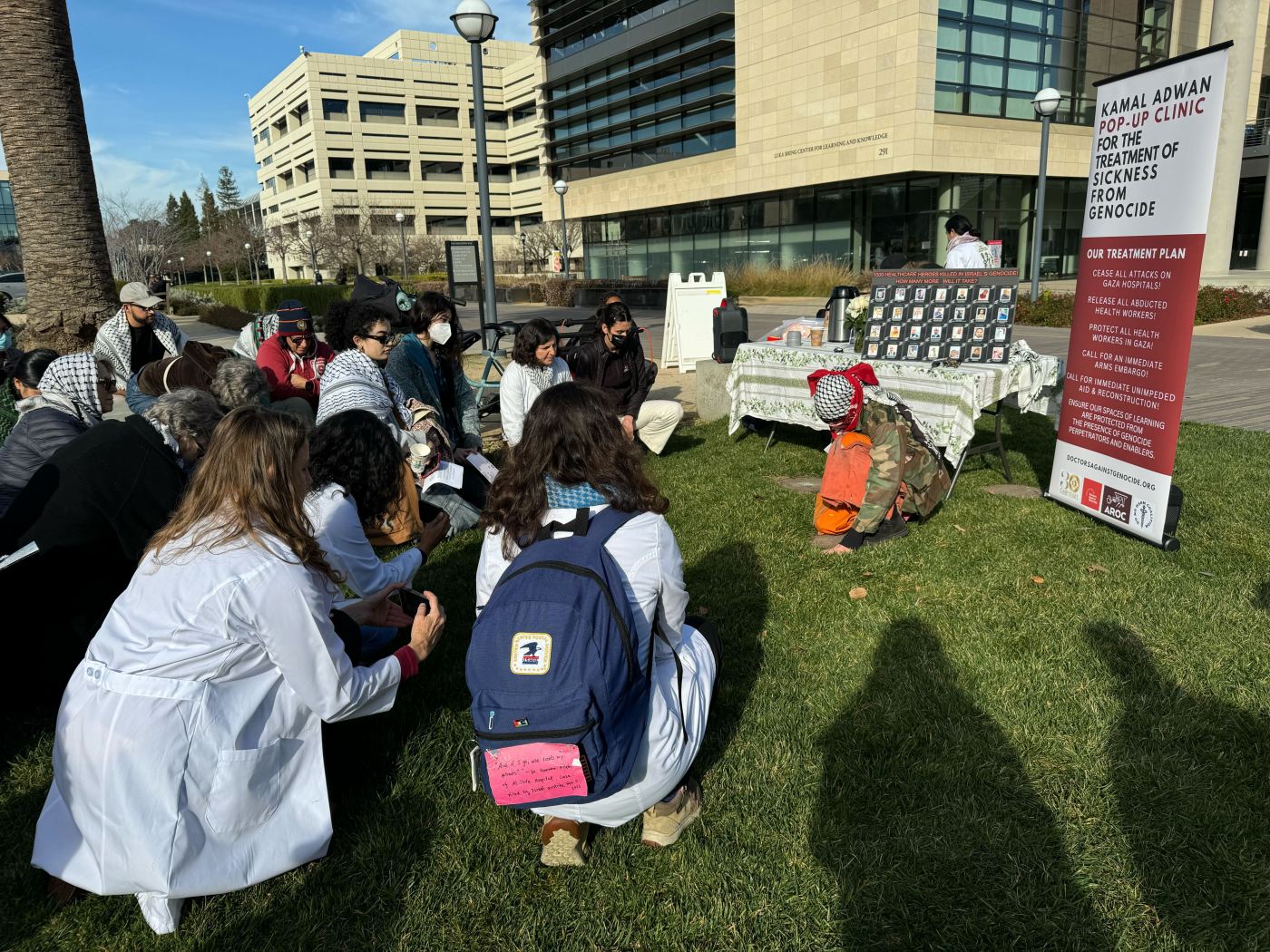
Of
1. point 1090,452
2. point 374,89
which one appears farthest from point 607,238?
point 1090,452

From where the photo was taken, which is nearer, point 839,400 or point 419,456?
point 839,400

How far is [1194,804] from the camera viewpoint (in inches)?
106

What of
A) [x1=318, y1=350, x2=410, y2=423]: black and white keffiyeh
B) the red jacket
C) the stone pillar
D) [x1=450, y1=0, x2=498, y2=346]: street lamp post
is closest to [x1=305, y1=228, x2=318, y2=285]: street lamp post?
the stone pillar

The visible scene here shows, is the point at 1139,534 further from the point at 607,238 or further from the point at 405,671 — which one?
the point at 607,238

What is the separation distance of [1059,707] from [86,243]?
9.26m

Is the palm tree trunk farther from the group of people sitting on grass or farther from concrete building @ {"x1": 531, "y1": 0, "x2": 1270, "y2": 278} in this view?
concrete building @ {"x1": 531, "y1": 0, "x2": 1270, "y2": 278}

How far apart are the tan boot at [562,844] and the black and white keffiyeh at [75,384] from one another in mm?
3375

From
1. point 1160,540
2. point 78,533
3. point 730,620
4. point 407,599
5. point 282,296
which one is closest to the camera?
point 78,533

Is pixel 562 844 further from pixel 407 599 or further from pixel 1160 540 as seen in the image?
pixel 1160 540

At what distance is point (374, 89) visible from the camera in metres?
76.2

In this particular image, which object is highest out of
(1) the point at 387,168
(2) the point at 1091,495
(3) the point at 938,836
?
(1) the point at 387,168

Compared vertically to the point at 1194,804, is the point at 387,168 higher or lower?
higher

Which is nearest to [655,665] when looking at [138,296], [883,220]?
[138,296]

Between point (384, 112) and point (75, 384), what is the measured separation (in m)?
83.4
